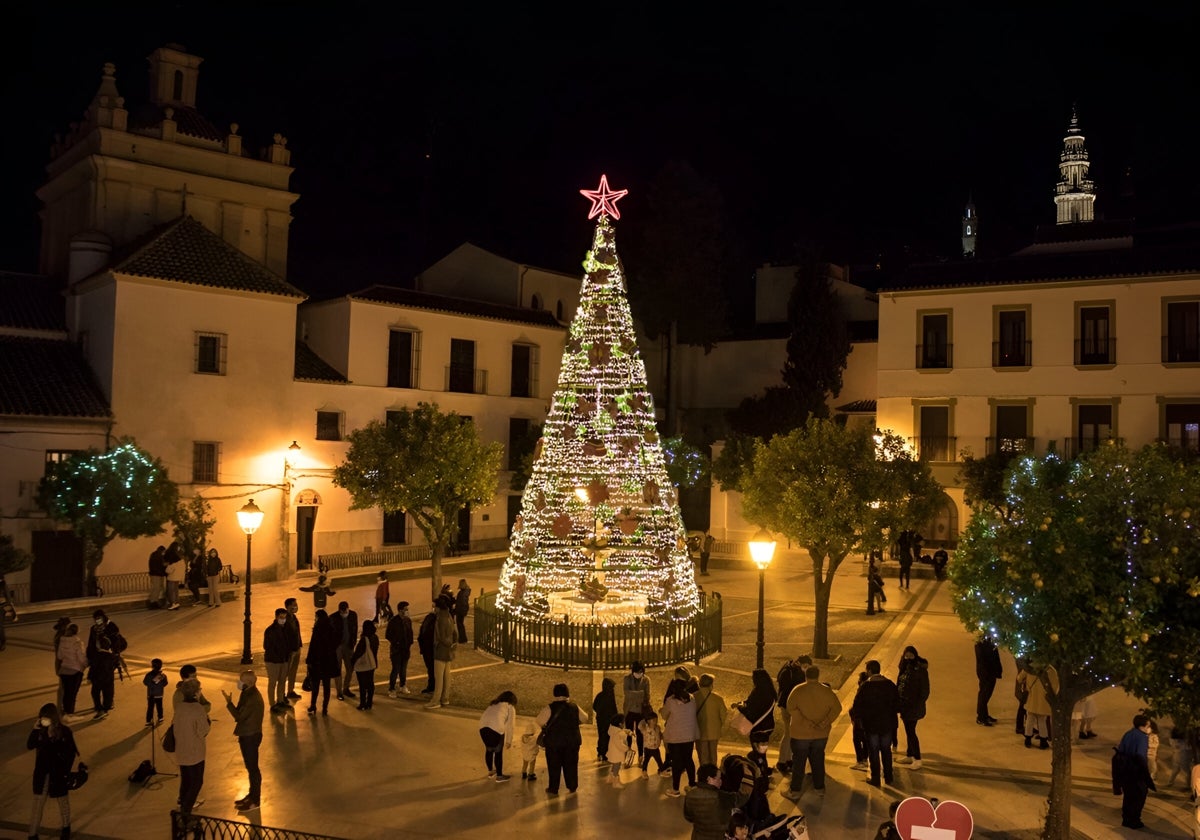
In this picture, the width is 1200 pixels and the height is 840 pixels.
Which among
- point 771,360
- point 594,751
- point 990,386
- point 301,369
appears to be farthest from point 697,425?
point 594,751

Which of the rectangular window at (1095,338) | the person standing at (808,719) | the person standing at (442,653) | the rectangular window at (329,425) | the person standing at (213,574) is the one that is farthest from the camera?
the rectangular window at (329,425)

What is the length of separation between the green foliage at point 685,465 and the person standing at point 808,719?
23046mm

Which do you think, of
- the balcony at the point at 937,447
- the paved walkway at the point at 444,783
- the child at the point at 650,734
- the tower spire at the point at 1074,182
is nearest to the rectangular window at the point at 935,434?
the balcony at the point at 937,447

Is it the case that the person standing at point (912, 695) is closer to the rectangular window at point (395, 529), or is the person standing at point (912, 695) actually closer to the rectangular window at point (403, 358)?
the rectangular window at point (395, 529)

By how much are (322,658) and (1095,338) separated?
25.4 m

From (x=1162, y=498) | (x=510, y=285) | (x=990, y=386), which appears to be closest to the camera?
(x=1162, y=498)

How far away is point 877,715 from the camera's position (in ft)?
34.4

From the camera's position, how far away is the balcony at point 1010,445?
1156 inches

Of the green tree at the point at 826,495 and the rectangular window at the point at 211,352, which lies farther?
the rectangular window at the point at 211,352

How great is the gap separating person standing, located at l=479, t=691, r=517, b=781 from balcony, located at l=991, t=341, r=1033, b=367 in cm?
2418

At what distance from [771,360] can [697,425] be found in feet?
14.2

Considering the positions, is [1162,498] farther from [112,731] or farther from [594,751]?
[112,731]

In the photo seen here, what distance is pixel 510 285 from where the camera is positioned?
128 feet

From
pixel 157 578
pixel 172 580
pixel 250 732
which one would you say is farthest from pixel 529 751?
pixel 157 578
